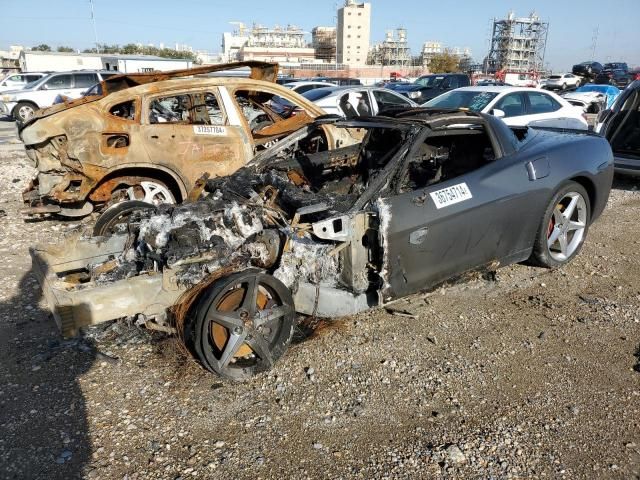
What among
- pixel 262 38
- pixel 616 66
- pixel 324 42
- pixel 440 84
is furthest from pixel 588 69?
pixel 262 38

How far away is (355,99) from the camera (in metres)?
11.0

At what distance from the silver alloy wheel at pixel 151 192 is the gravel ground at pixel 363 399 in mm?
1784

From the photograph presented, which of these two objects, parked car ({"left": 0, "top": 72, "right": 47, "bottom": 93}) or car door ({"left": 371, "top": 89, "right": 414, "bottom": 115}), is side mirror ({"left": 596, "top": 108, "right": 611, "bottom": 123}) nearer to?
car door ({"left": 371, "top": 89, "right": 414, "bottom": 115})

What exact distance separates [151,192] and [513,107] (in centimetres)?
648

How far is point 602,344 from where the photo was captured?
354 cm

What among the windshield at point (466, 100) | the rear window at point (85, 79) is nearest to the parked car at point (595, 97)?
the windshield at point (466, 100)

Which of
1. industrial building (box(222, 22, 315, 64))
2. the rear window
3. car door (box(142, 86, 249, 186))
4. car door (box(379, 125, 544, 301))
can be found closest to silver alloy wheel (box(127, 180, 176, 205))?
car door (box(142, 86, 249, 186))

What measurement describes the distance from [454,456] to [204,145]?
444 centimetres

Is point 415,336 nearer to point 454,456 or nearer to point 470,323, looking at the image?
point 470,323

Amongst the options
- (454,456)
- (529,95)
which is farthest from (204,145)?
(529,95)

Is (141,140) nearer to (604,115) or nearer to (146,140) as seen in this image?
(146,140)

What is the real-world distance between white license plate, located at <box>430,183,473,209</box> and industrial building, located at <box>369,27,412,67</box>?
12250 centimetres

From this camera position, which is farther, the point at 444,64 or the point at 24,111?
the point at 444,64

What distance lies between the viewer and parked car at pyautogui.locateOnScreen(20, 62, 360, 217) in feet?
17.8
